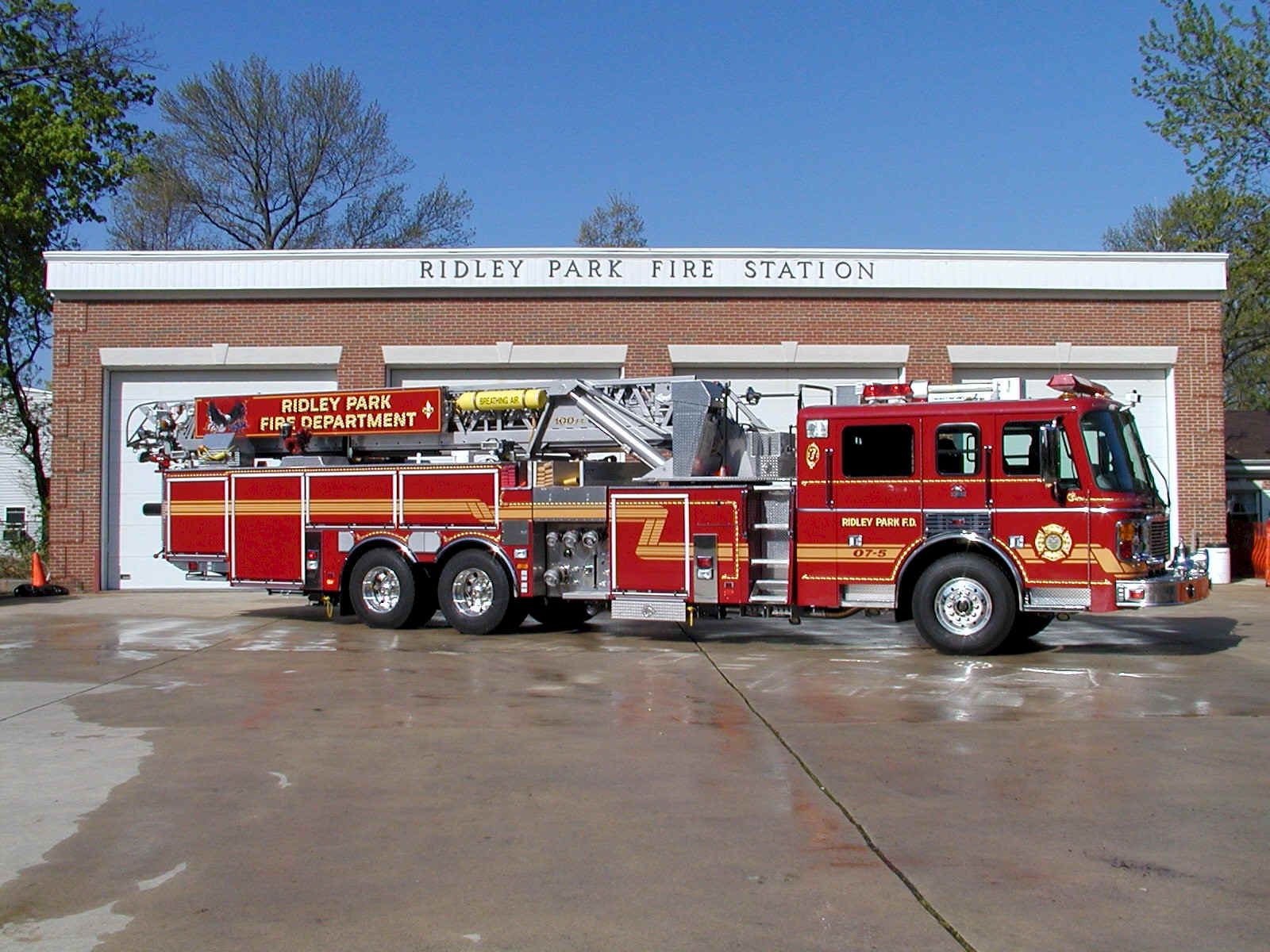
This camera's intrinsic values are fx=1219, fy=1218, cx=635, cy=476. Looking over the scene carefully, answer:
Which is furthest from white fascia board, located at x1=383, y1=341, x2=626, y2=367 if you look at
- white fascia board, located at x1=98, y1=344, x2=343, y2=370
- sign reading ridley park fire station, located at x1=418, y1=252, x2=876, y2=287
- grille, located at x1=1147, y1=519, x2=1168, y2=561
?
grille, located at x1=1147, y1=519, x2=1168, y2=561

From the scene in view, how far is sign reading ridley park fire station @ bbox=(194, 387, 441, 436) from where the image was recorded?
47.1 ft

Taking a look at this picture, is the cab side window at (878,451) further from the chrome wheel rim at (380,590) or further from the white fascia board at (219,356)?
the white fascia board at (219,356)

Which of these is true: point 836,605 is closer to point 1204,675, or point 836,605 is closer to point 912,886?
point 1204,675

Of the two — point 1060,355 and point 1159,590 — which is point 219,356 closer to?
point 1060,355

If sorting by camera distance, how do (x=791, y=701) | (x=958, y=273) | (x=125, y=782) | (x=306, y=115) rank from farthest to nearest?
(x=306, y=115) → (x=958, y=273) → (x=791, y=701) → (x=125, y=782)

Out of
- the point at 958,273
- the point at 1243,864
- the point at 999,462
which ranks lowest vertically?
the point at 1243,864

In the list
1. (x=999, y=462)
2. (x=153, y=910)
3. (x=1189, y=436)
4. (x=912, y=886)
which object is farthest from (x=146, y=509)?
(x=1189, y=436)

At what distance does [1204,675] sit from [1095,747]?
143 inches

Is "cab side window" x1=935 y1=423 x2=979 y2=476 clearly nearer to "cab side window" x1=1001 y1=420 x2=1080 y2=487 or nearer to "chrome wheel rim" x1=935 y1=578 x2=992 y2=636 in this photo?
"cab side window" x1=1001 y1=420 x2=1080 y2=487

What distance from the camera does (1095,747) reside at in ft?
25.2

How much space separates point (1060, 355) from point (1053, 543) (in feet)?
34.5

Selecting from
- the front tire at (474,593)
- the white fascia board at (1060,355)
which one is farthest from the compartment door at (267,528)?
the white fascia board at (1060,355)

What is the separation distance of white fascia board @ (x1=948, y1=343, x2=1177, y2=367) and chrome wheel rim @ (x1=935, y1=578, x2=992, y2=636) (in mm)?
9985

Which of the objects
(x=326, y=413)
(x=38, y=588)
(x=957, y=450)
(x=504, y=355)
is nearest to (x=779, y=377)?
(x=504, y=355)
